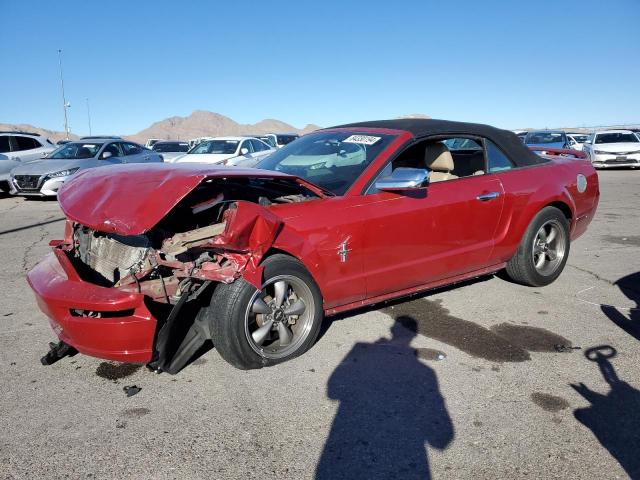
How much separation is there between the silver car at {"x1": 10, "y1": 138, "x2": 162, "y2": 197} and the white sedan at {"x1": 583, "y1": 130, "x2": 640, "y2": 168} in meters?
16.3

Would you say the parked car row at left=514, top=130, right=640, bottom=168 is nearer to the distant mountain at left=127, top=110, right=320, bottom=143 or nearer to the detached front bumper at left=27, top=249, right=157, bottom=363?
the detached front bumper at left=27, top=249, right=157, bottom=363

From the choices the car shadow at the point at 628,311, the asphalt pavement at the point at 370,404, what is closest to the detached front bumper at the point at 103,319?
the asphalt pavement at the point at 370,404

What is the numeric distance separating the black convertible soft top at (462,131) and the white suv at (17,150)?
12266 mm

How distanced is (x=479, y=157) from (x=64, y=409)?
156 inches

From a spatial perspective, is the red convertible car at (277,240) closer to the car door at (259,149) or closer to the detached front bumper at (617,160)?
the car door at (259,149)

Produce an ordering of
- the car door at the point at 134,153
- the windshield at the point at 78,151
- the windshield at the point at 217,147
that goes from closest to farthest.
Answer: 1. the windshield at the point at 78,151
2. the car door at the point at 134,153
3. the windshield at the point at 217,147

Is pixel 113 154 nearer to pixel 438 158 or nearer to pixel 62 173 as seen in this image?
pixel 62 173

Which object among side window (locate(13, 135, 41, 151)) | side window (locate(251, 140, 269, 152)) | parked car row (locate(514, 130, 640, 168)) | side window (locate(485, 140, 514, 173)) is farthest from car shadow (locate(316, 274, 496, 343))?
parked car row (locate(514, 130, 640, 168))

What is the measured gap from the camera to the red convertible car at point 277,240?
3162mm

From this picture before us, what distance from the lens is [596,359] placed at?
357cm

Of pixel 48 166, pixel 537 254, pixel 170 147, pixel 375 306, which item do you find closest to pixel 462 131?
pixel 537 254

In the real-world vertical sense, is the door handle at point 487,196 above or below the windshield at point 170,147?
above

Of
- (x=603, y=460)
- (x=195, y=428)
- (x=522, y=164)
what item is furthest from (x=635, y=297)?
(x=195, y=428)

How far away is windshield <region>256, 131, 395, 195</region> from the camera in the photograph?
13.3 ft
